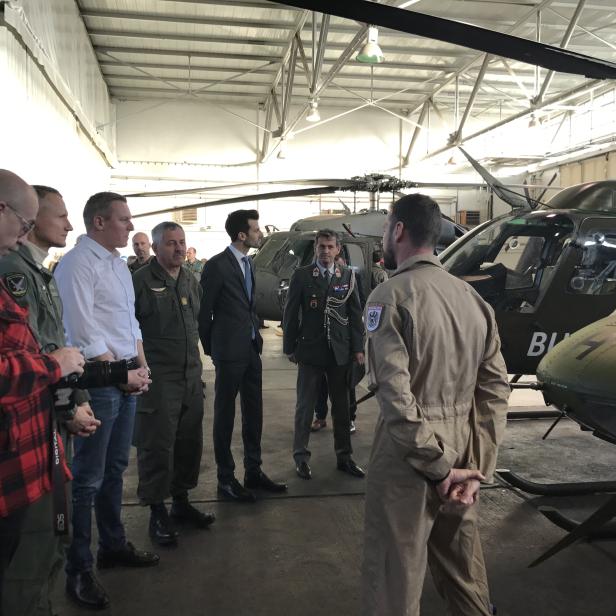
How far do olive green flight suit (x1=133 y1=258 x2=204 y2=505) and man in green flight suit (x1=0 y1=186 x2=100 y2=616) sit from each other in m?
0.77

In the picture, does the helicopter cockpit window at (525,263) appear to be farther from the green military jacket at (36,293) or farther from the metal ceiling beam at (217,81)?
the metal ceiling beam at (217,81)

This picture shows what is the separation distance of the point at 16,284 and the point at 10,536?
0.73 metres

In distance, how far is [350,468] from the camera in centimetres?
414

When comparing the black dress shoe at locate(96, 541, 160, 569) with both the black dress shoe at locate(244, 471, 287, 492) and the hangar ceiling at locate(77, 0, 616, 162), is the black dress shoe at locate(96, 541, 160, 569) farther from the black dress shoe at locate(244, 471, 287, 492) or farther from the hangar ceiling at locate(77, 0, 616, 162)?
the hangar ceiling at locate(77, 0, 616, 162)

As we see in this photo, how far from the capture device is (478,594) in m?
1.93

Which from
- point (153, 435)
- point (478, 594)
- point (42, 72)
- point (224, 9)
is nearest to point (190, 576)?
point (153, 435)

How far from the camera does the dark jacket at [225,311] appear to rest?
3.64m

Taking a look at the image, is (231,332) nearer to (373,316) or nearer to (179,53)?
(373,316)

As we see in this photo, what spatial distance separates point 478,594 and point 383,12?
1809 mm

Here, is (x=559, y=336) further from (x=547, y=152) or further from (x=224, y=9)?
(x=547, y=152)

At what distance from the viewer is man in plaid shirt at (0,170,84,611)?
156 centimetres

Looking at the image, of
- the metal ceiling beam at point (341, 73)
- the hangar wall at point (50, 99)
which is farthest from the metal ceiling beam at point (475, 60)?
the hangar wall at point (50, 99)

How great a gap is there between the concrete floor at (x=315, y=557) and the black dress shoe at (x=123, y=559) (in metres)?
0.04

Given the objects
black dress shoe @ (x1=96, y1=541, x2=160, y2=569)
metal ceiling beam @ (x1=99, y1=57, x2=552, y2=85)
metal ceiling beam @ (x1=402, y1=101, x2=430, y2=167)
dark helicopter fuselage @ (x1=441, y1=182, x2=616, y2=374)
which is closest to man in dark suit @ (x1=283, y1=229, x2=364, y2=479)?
dark helicopter fuselage @ (x1=441, y1=182, x2=616, y2=374)
